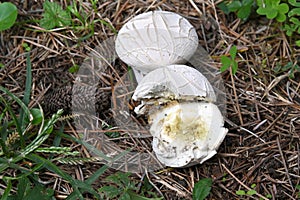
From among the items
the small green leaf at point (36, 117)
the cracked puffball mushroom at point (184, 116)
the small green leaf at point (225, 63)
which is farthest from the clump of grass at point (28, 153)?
the small green leaf at point (225, 63)

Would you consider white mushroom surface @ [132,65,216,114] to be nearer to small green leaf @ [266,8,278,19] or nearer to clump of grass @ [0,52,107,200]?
clump of grass @ [0,52,107,200]

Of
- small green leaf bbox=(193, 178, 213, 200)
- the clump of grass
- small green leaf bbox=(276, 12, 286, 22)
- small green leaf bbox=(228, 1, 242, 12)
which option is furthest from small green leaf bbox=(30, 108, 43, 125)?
small green leaf bbox=(276, 12, 286, 22)

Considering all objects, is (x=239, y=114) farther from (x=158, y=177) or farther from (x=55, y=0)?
(x=55, y=0)

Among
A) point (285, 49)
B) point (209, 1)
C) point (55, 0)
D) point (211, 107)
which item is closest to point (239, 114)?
point (211, 107)

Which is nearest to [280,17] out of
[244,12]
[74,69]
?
[244,12]

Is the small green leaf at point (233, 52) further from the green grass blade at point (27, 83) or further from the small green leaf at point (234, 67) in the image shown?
the green grass blade at point (27, 83)

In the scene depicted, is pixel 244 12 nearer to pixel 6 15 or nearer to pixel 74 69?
pixel 74 69
